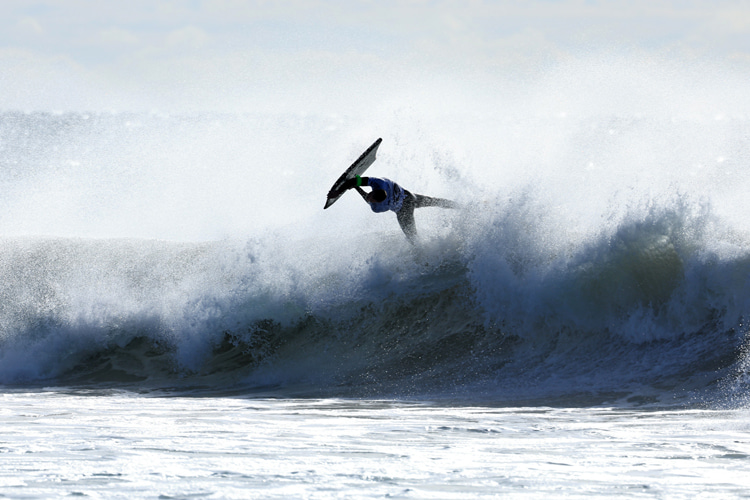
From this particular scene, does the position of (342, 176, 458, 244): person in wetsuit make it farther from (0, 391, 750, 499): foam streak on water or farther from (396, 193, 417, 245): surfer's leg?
(0, 391, 750, 499): foam streak on water

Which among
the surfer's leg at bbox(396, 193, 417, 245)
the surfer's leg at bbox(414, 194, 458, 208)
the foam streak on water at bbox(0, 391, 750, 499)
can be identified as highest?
the surfer's leg at bbox(414, 194, 458, 208)

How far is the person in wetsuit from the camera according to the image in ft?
35.3

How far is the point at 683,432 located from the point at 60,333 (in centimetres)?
964

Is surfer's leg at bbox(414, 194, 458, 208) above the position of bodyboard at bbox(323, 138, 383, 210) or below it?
below

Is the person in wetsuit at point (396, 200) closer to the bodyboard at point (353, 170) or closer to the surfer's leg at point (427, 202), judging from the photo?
the surfer's leg at point (427, 202)

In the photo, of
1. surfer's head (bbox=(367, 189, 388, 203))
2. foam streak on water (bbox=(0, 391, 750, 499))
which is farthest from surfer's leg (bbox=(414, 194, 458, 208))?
foam streak on water (bbox=(0, 391, 750, 499))

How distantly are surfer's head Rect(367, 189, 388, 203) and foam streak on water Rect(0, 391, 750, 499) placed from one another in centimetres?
365

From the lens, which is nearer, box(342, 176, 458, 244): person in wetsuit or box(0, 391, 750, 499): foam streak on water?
box(0, 391, 750, 499): foam streak on water

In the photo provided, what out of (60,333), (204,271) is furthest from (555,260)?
(60,333)

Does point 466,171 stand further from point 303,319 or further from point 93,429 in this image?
point 93,429

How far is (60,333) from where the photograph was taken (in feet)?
41.6

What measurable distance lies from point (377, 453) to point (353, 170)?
6.31 m

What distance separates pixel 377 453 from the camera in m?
5.40

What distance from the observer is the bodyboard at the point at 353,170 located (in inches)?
422
